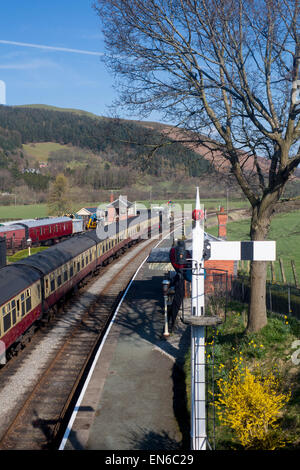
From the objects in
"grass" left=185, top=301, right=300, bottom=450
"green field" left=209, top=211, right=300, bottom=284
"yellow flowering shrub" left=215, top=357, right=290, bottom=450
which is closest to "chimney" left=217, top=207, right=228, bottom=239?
"green field" left=209, top=211, right=300, bottom=284

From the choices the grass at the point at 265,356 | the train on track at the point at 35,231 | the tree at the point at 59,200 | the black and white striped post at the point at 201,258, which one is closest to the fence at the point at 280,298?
the grass at the point at 265,356

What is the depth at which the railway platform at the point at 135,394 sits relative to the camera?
31.5ft

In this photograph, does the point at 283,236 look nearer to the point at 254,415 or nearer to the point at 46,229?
the point at 46,229

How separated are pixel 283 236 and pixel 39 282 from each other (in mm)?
37543

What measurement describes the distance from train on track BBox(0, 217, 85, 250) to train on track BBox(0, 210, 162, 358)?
47.1ft

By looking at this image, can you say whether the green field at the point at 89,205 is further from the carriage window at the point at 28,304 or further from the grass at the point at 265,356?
the grass at the point at 265,356

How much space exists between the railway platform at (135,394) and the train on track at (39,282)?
3200 millimetres

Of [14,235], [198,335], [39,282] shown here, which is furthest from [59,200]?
[198,335]

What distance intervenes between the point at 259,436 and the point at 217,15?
10.0 m

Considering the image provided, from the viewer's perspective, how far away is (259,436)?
7887 mm

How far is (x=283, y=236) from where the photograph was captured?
48.3 meters

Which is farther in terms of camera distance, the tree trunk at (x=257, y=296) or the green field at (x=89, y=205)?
the green field at (x=89, y=205)

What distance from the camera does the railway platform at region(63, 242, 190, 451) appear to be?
31.5ft

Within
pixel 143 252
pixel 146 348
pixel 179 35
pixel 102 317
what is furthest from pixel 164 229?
pixel 179 35
